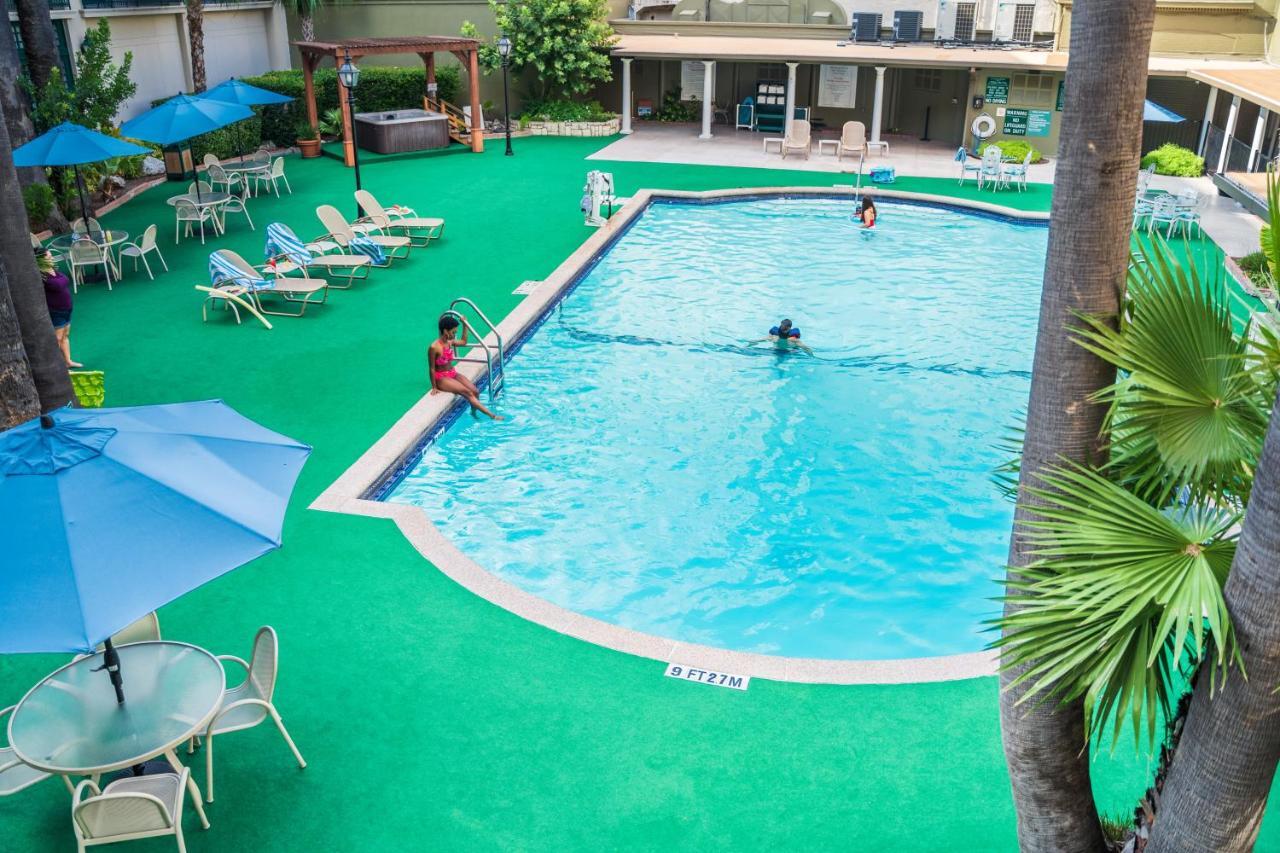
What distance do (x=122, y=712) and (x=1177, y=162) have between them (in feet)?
82.3

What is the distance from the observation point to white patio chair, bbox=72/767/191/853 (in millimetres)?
4645

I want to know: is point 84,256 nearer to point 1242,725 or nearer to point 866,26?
point 1242,725

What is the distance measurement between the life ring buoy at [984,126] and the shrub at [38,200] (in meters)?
→ 20.4

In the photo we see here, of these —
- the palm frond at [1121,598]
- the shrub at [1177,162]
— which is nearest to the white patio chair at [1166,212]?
the shrub at [1177,162]

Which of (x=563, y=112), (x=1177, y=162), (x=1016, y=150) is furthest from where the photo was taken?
(x=563, y=112)

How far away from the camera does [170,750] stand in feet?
16.6

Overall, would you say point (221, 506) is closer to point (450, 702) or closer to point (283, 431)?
point (450, 702)

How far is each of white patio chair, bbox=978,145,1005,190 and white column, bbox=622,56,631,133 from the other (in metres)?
10.1

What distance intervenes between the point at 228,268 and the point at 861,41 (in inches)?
840

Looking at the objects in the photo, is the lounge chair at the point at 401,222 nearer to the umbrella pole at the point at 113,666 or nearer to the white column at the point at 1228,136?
the umbrella pole at the point at 113,666

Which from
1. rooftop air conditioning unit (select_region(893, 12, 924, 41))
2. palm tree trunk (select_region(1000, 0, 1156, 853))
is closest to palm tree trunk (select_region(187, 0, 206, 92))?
rooftop air conditioning unit (select_region(893, 12, 924, 41))

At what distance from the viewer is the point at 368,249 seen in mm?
15797

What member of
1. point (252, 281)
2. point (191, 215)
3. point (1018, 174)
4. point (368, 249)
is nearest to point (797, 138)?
point (1018, 174)

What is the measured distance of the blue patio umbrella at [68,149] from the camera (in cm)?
1368
